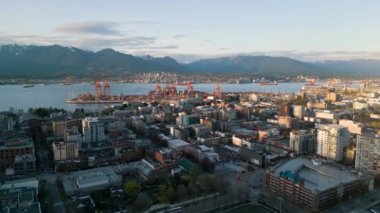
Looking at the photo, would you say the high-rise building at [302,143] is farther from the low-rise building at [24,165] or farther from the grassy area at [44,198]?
the low-rise building at [24,165]

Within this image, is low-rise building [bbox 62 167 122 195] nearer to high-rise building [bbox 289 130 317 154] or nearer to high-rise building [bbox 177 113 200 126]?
high-rise building [bbox 289 130 317 154]

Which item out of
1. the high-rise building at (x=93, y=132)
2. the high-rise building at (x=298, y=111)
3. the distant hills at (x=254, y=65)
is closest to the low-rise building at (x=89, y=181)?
the high-rise building at (x=93, y=132)

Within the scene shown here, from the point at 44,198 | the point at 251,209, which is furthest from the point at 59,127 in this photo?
the point at 251,209

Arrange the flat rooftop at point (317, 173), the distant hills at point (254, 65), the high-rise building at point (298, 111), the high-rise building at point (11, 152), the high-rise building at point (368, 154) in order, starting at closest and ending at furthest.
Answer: the flat rooftop at point (317, 173)
the high-rise building at point (368, 154)
the high-rise building at point (11, 152)
the high-rise building at point (298, 111)
the distant hills at point (254, 65)

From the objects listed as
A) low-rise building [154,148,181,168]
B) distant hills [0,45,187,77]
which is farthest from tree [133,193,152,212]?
distant hills [0,45,187,77]

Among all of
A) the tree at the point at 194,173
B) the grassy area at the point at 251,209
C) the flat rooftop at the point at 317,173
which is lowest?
the grassy area at the point at 251,209

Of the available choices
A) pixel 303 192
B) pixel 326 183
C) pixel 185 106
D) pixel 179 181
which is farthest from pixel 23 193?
pixel 185 106

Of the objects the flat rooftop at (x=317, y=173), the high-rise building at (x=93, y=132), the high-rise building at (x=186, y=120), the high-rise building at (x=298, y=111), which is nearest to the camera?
the flat rooftop at (x=317, y=173)

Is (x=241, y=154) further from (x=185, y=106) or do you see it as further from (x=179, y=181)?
(x=185, y=106)

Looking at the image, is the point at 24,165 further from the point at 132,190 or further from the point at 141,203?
the point at 141,203
